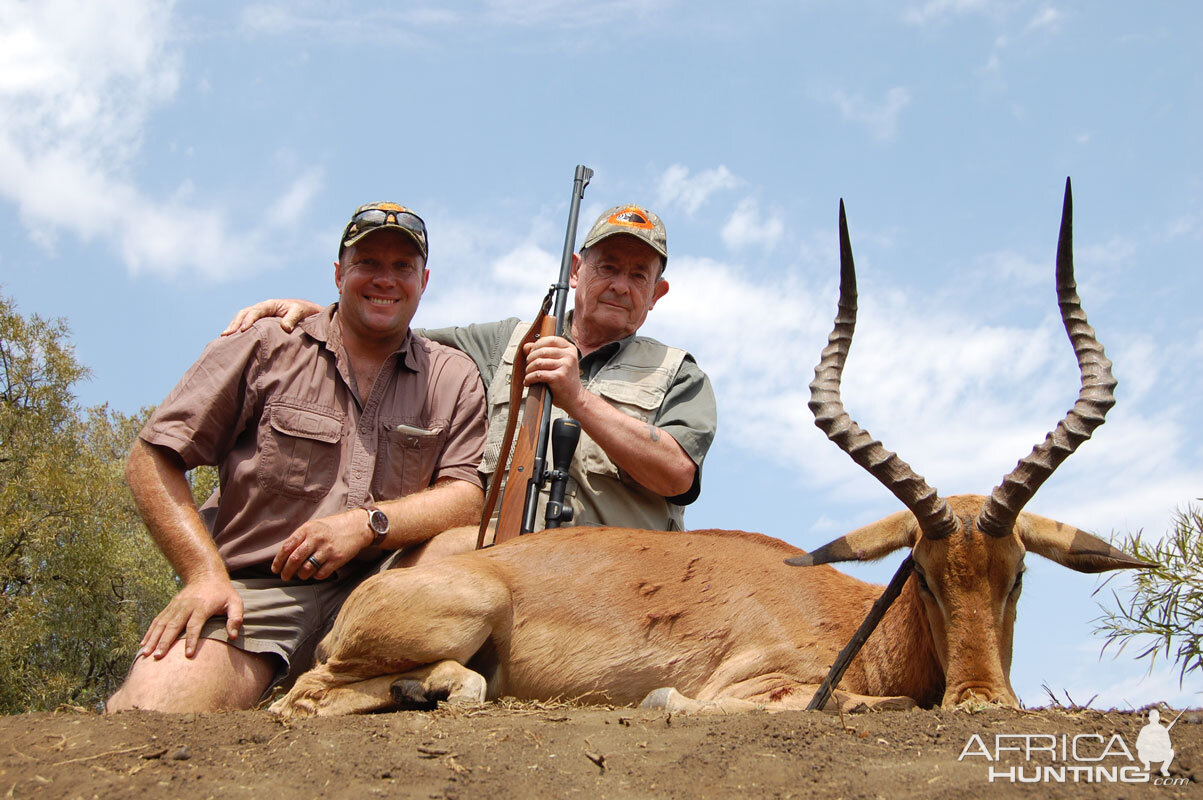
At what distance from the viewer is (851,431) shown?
18.2ft

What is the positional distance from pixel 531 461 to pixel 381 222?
6.67 feet

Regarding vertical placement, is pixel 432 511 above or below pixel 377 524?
above

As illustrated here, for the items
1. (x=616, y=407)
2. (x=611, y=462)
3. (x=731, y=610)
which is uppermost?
(x=616, y=407)

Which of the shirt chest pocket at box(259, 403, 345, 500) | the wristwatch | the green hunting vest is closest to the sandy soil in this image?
the wristwatch

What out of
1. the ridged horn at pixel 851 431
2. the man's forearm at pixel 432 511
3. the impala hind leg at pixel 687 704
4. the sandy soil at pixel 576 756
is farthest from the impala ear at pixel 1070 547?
the man's forearm at pixel 432 511

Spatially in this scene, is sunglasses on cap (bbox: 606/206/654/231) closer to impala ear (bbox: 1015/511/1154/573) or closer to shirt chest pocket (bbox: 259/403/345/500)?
shirt chest pocket (bbox: 259/403/345/500)

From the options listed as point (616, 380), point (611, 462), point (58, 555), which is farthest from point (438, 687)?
point (58, 555)

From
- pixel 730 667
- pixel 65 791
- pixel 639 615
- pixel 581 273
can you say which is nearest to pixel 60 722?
pixel 65 791

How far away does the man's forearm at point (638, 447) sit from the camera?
21.2 feet

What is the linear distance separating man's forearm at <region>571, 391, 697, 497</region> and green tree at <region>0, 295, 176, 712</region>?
19.6 meters

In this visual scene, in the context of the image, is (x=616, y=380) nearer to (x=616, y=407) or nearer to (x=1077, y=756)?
(x=616, y=407)

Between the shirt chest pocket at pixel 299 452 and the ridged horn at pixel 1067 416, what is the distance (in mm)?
3990

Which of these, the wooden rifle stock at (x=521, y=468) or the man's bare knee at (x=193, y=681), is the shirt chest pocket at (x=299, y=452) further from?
the wooden rifle stock at (x=521, y=468)

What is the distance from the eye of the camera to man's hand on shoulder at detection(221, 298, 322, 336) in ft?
22.7
